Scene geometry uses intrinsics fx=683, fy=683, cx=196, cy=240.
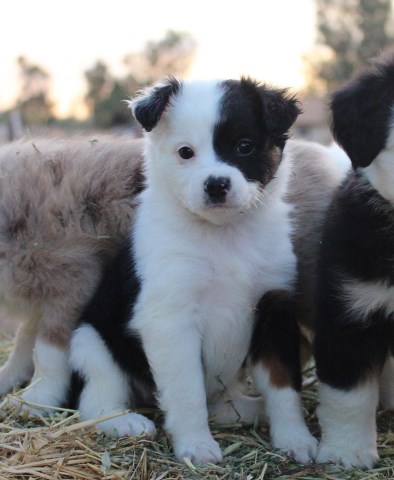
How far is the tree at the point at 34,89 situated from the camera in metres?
54.1

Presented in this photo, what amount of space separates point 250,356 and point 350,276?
2.78 ft

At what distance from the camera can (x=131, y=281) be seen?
380cm

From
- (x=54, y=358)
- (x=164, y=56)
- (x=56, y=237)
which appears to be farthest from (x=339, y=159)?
(x=164, y=56)

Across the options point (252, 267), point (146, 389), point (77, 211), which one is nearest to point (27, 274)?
point (77, 211)

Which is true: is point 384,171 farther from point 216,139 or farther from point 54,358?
point 54,358

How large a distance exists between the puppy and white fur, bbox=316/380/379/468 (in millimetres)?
1585

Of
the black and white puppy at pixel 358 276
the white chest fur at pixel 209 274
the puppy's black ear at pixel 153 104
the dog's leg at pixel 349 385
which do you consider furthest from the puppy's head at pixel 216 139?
the dog's leg at pixel 349 385

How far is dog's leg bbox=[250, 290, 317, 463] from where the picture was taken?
144 inches

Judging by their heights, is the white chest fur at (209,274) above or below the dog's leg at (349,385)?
above

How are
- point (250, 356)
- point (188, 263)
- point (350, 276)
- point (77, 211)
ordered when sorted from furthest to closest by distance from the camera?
point (77, 211) → point (250, 356) → point (188, 263) → point (350, 276)

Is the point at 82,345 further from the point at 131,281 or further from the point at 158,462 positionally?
the point at 158,462

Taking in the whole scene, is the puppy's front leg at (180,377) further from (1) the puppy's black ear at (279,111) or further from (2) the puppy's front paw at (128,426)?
(1) the puppy's black ear at (279,111)

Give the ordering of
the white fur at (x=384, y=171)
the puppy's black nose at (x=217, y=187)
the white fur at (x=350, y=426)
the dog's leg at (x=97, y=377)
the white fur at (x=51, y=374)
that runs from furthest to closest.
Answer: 1. the white fur at (x=51, y=374)
2. the dog's leg at (x=97, y=377)
3. the white fur at (x=350, y=426)
4. the puppy's black nose at (x=217, y=187)
5. the white fur at (x=384, y=171)

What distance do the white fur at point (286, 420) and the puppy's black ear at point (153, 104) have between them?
1497 millimetres
